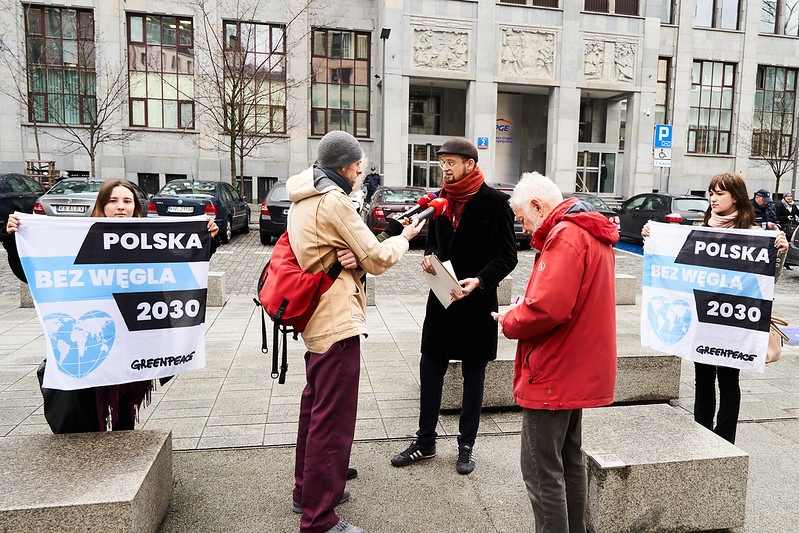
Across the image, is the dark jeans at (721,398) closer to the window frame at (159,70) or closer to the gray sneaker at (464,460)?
the gray sneaker at (464,460)

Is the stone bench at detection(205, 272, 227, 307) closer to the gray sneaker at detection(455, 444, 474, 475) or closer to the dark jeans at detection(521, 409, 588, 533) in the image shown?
the gray sneaker at detection(455, 444, 474, 475)

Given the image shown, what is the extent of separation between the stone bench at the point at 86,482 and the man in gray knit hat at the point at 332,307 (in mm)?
758

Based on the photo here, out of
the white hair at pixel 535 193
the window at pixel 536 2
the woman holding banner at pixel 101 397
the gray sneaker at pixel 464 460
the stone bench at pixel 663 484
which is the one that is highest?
the window at pixel 536 2

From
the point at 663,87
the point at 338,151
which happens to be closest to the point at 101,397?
the point at 338,151

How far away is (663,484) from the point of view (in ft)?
10.0

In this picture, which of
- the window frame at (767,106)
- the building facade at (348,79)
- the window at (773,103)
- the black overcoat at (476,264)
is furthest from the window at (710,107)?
the black overcoat at (476,264)

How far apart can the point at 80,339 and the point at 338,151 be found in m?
1.71

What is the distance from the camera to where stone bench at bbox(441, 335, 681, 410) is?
4.73m

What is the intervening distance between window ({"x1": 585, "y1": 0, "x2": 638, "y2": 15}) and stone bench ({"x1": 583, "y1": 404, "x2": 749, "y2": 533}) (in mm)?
31712

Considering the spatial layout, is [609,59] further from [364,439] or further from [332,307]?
[332,307]

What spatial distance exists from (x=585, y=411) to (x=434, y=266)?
49.9 inches

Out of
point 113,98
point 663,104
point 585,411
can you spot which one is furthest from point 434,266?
point 663,104

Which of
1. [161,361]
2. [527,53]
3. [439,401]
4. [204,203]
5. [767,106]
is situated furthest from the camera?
[767,106]

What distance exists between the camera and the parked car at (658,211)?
16.4 meters
